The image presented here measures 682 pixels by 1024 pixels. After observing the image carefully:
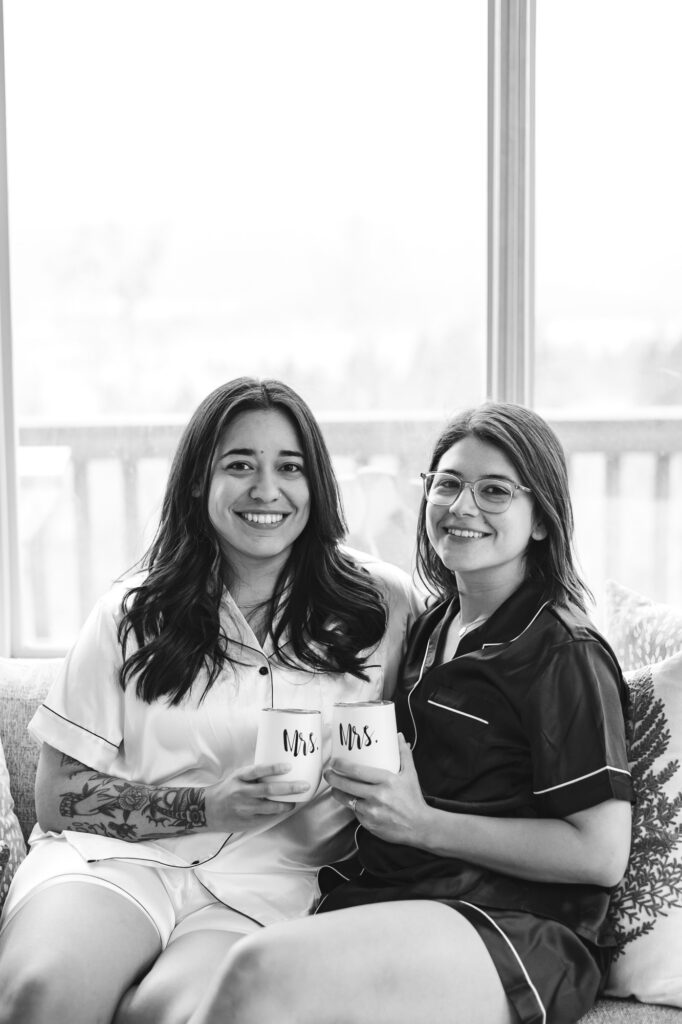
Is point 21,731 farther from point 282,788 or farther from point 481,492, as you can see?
point 481,492

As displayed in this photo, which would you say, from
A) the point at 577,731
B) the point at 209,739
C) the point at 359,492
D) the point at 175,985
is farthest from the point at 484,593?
the point at 359,492

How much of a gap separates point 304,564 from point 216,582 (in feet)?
0.52

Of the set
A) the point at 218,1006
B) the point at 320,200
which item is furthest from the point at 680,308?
the point at 218,1006

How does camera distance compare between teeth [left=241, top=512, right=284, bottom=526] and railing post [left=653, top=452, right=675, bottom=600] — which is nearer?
teeth [left=241, top=512, right=284, bottom=526]

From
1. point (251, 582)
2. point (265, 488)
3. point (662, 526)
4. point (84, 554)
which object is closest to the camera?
point (265, 488)

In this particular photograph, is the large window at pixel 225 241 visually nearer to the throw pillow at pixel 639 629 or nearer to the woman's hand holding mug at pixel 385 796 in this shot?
the throw pillow at pixel 639 629

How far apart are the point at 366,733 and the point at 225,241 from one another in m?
1.44

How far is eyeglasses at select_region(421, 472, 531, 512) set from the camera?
62.0 inches

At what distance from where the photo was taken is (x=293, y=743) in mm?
1393

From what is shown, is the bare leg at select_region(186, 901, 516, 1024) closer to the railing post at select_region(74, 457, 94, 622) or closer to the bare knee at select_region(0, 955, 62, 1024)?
the bare knee at select_region(0, 955, 62, 1024)

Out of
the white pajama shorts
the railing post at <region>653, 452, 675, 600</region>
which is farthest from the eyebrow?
the railing post at <region>653, 452, 675, 600</region>

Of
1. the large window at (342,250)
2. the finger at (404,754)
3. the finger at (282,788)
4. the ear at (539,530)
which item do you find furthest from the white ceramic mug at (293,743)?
the large window at (342,250)

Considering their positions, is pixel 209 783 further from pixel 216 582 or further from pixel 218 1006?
pixel 218 1006

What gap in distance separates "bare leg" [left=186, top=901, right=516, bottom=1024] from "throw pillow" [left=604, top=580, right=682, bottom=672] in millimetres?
667
